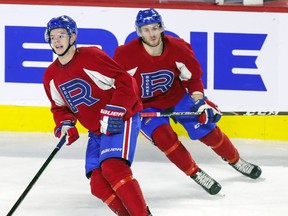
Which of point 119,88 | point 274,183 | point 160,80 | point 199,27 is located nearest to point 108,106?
point 119,88

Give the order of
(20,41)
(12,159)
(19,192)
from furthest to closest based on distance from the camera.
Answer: (20,41)
(12,159)
(19,192)

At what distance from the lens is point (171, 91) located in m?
4.72

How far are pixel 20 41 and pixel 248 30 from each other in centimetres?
131

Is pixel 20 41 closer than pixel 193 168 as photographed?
No

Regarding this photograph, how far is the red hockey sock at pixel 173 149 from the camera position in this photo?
4520 millimetres

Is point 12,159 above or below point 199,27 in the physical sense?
below

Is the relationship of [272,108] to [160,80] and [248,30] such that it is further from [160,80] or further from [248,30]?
[160,80]

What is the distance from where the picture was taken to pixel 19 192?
14.9 feet

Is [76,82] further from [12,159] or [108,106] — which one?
[12,159]

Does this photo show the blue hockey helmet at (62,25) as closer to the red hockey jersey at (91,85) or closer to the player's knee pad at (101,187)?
the red hockey jersey at (91,85)

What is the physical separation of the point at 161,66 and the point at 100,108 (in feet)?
2.14

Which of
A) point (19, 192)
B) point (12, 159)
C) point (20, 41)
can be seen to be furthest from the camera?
point (20, 41)

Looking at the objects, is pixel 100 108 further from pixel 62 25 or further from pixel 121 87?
pixel 62 25

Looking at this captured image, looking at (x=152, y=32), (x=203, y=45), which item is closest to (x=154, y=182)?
(x=152, y=32)
